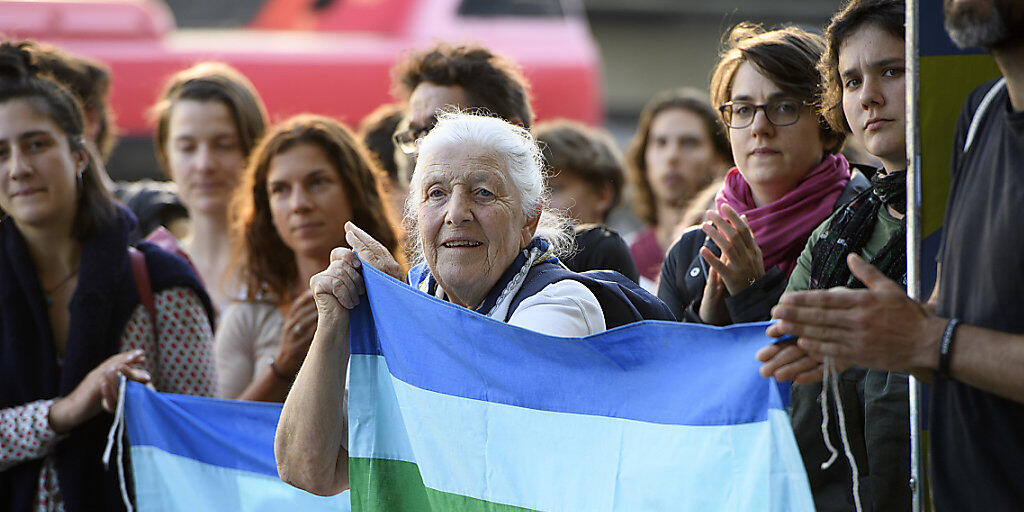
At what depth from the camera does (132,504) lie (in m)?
3.60

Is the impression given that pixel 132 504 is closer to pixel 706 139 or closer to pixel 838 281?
pixel 838 281

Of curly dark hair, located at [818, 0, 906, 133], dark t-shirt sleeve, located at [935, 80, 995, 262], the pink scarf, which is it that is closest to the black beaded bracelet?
dark t-shirt sleeve, located at [935, 80, 995, 262]

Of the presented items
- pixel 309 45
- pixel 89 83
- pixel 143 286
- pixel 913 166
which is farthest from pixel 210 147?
pixel 309 45

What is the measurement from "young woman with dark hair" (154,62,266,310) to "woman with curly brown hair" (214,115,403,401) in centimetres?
68

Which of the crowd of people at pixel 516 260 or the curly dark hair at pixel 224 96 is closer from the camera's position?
the crowd of people at pixel 516 260

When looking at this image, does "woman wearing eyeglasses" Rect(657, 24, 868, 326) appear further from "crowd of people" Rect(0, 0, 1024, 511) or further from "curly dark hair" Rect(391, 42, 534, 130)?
"curly dark hair" Rect(391, 42, 534, 130)

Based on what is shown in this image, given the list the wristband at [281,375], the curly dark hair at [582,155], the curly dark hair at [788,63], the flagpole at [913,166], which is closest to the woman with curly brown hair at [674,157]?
the curly dark hair at [582,155]

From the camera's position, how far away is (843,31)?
9.30 feet

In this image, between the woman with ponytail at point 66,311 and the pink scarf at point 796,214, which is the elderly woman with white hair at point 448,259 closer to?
the pink scarf at point 796,214

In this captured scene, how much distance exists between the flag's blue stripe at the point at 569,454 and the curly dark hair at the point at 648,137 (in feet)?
10.6

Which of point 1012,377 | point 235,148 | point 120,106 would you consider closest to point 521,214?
point 1012,377

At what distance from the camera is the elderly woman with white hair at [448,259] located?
8.80 ft

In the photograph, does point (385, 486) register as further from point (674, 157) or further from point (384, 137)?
point (674, 157)

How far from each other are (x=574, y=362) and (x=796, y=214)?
1.10m
